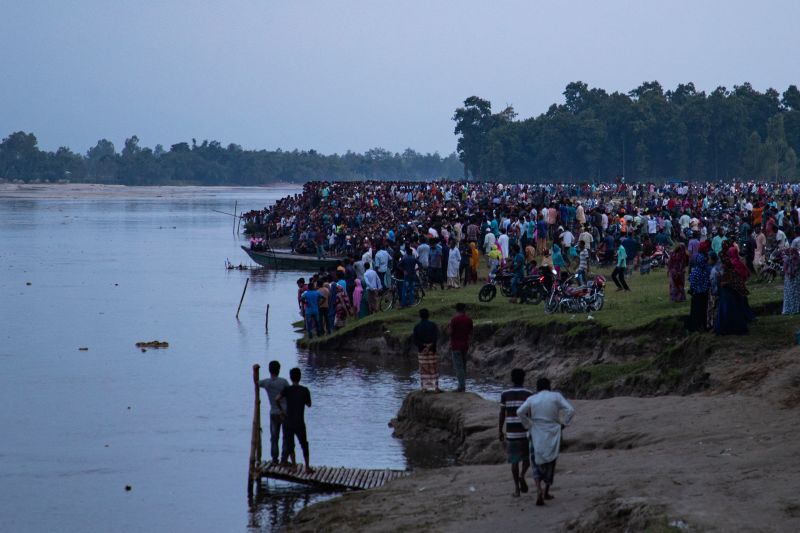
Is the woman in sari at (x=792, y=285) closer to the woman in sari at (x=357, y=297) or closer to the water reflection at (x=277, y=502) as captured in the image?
the water reflection at (x=277, y=502)

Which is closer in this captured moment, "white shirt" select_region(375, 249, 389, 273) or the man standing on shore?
the man standing on shore

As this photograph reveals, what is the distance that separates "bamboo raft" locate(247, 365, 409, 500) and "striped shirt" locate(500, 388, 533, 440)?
354 centimetres

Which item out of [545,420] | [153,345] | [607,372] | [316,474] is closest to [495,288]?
[607,372]

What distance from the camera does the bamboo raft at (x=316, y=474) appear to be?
50.7 ft

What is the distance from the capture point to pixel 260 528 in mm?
14797

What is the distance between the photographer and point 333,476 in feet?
51.5

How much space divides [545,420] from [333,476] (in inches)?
191

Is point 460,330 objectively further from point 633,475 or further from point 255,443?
point 633,475

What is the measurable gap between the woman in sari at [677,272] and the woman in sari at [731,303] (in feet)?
13.2

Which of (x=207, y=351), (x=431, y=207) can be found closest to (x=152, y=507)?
(x=207, y=351)

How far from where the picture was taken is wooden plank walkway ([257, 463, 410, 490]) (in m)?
15.4

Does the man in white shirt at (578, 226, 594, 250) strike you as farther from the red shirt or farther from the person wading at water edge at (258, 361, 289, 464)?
the person wading at water edge at (258, 361, 289, 464)

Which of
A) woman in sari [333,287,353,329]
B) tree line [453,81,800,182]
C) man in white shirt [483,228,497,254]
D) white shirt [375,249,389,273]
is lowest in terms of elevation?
woman in sari [333,287,353,329]

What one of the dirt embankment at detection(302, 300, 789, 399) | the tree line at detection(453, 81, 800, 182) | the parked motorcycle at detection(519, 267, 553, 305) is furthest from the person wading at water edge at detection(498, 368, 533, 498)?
the tree line at detection(453, 81, 800, 182)
